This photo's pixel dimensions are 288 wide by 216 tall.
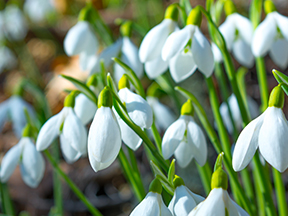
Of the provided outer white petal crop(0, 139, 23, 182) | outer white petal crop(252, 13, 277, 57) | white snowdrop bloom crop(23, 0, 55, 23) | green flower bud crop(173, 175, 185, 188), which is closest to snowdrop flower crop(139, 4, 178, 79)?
outer white petal crop(252, 13, 277, 57)

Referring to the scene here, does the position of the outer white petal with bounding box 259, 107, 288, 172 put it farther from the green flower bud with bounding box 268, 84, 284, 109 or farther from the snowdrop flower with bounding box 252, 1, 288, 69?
the snowdrop flower with bounding box 252, 1, 288, 69

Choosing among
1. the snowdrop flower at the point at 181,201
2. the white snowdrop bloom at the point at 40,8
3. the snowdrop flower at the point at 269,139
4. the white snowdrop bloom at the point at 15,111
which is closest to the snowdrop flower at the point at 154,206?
the snowdrop flower at the point at 181,201

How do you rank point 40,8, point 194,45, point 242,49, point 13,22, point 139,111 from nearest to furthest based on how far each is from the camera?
point 139,111 < point 194,45 < point 242,49 < point 13,22 < point 40,8

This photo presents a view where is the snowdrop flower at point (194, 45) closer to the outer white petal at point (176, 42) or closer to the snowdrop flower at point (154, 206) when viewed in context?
the outer white petal at point (176, 42)

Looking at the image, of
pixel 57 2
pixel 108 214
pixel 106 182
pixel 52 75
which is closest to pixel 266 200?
pixel 108 214

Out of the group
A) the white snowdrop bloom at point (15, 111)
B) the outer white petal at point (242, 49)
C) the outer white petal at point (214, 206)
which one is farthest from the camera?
the white snowdrop bloom at point (15, 111)

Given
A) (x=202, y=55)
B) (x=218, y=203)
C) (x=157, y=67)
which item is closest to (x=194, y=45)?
(x=202, y=55)

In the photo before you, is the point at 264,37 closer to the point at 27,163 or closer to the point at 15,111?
the point at 27,163
